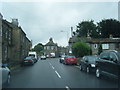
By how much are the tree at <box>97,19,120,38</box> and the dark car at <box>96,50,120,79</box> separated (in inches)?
2007

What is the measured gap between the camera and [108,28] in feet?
208

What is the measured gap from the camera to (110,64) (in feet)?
35.1

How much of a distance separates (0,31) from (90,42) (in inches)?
1630

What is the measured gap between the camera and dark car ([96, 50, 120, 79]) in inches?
391

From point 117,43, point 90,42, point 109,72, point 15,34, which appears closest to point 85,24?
point 90,42

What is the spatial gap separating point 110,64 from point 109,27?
177 feet

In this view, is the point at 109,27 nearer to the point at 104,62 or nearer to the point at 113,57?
the point at 104,62

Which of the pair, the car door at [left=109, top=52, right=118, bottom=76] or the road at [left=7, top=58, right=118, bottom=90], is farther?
the road at [left=7, top=58, right=118, bottom=90]

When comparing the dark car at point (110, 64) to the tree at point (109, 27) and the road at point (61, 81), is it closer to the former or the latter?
the road at point (61, 81)

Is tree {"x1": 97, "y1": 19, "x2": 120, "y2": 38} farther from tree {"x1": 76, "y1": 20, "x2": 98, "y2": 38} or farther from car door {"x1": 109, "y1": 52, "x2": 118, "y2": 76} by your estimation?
car door {"x1": 109, "y1": 52, "x2": 118, "y2": 76}

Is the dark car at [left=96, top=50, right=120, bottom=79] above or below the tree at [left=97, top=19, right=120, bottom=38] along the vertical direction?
below

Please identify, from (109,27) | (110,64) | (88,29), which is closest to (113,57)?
(110,64)

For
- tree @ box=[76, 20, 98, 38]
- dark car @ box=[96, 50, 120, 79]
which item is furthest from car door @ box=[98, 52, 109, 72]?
tree @ box=[76, 20, 98, 38]

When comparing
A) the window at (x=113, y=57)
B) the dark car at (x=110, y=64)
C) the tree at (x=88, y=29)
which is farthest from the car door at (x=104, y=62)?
the tree at (x=88, y=29)
